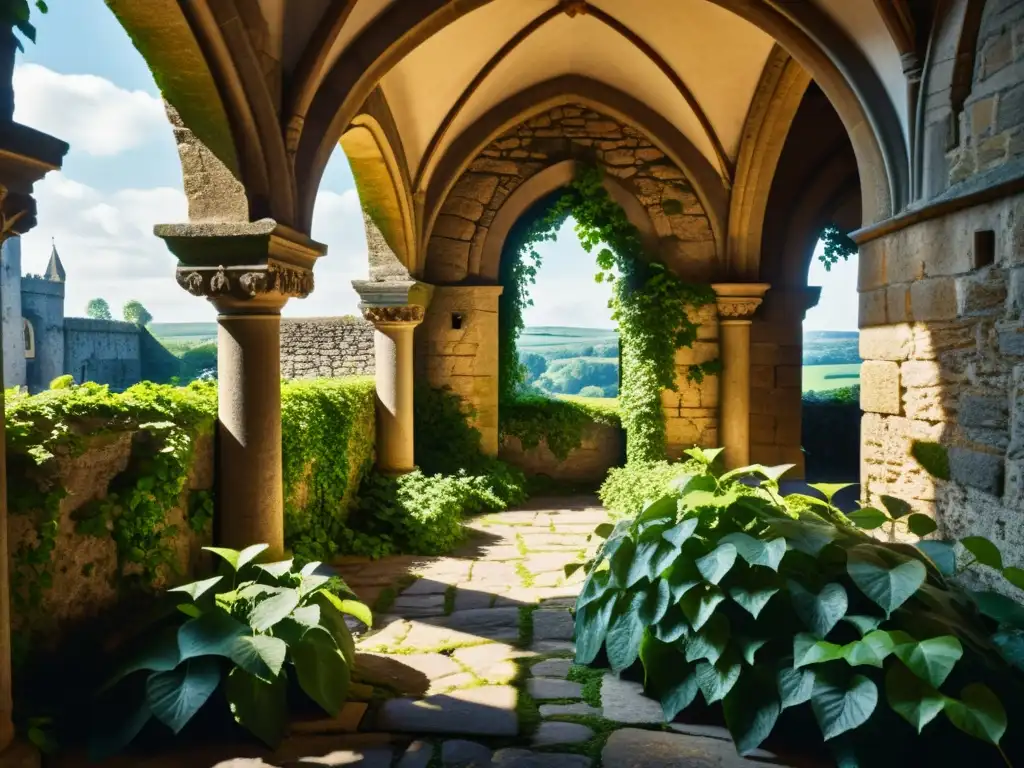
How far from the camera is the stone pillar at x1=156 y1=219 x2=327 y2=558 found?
4008 mm

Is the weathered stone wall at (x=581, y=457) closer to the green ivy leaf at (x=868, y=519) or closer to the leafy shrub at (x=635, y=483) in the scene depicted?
the leafy shrub at (x=635, y=483)

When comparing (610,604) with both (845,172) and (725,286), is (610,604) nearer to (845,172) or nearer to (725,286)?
(725,286)

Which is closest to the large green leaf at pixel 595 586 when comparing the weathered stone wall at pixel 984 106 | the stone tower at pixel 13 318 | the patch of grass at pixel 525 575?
the patch of grass at pixel 525 575

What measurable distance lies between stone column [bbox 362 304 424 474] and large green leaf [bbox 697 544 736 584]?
487cm

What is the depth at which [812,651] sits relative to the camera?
2.60 meters

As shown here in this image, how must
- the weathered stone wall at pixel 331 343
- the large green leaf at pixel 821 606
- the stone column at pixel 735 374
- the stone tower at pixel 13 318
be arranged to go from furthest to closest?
the stone tower at pixel 13 318, the weathered stone wall at pixel 331 343, the stone column at pixel 735 374, the large green leaf at pixel 821 606

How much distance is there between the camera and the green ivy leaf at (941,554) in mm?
3166

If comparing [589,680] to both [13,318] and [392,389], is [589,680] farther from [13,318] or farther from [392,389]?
[13,318]

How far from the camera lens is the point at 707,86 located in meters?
7.29

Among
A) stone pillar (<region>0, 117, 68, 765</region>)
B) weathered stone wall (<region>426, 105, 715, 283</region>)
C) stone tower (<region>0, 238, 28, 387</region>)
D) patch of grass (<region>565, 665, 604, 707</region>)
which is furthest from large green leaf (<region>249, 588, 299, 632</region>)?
stone tower (<region>0, 238, 28, 387</region>)

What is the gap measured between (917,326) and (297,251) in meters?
3.36

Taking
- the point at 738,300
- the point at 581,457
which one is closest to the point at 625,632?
the point at 738,300

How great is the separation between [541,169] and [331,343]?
4.97 metres

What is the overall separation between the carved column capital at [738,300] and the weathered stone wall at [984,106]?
4.14m
